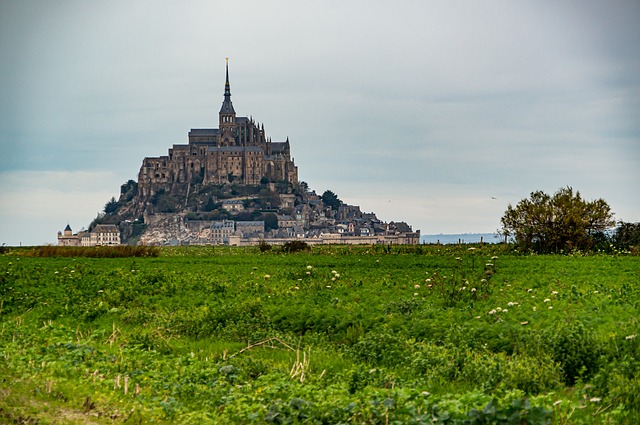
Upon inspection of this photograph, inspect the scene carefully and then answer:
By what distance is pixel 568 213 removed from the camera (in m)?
37.6

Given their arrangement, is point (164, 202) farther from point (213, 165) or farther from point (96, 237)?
point (96, 237)

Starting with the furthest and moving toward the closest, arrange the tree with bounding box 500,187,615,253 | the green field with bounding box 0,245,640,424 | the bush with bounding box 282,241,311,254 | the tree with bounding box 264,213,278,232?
the tree with bounding box 264,213,278,232, the bush with bounding box 282,241,311,254, the tree with bounding box 500,187,615,253, the green field with bounding box 0,245,640,424

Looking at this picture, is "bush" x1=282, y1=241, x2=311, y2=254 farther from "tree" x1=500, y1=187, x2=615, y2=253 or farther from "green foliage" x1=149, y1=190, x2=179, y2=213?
"green foliage" x1=149, y1=190, x2=179, y2=213

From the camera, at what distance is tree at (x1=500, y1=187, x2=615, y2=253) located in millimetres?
37500

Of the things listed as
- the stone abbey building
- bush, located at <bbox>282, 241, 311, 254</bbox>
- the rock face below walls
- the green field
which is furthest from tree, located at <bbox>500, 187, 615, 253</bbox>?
the stone abbey building

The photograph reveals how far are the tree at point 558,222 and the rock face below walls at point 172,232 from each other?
14069cm

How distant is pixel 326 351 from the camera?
13.3 metres

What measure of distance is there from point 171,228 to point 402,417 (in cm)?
17770

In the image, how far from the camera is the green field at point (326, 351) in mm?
9016

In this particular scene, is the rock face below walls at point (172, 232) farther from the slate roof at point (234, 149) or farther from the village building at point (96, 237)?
the slate roof at point (234, 149)

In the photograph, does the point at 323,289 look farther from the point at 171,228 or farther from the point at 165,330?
the point at 171,228

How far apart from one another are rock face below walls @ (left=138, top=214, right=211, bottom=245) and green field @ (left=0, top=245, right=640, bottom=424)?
158 meters

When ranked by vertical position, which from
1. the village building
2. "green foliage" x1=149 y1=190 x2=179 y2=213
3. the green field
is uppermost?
"green foliage" x1=149 y1=190 x2=179 y2=213

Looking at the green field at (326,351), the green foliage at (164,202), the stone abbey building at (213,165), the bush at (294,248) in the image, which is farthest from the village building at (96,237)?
the green field at (326,351)
